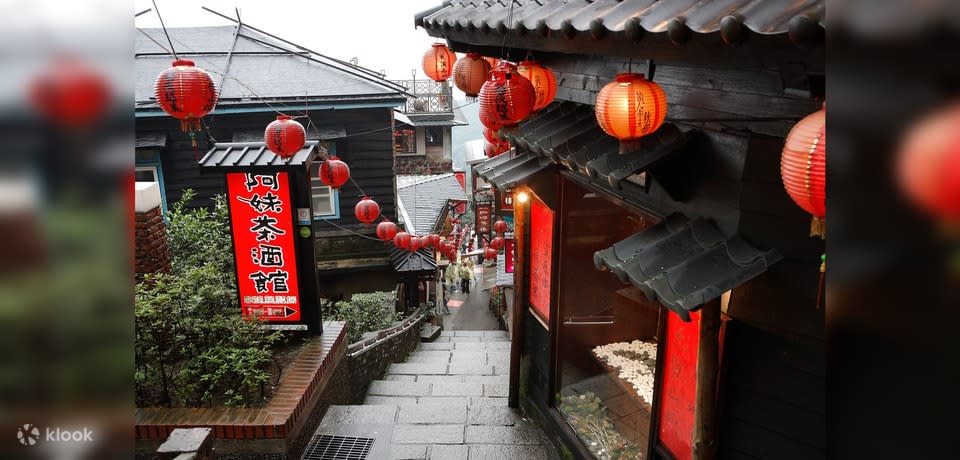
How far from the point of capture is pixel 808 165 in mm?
2756

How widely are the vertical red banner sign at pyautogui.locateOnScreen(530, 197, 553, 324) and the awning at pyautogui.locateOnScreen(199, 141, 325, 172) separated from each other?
3.94 metres

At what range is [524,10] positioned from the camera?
621 centimetres

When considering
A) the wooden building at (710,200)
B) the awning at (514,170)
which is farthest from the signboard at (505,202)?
the wooden building at (710,200)

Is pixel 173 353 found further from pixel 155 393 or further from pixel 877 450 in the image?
pixel 877 450

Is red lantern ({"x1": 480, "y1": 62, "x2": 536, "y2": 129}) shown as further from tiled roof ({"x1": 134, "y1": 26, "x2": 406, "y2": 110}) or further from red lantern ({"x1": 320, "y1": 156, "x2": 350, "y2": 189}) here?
tiled roof ({"x1": 134, "y1": 26, "x2": 406, "y2": 110})

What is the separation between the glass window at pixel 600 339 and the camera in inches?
306

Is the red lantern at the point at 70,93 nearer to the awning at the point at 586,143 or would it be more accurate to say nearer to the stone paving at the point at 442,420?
the awning at the point at 586,143

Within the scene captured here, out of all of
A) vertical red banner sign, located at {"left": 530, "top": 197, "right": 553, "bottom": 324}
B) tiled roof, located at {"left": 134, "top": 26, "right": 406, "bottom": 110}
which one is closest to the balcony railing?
tiled roof, located at {"left": 134, "top": 26, "right": 406, "bottom": 110}

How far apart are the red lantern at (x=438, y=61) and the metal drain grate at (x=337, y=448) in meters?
6.27

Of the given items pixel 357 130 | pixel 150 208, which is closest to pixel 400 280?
pixel 357 130

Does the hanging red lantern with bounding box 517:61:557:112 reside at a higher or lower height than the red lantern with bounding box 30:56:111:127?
higher

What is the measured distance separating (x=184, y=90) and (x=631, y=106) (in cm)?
546

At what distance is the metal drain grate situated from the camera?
8.68m

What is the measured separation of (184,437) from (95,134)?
6035 mm
